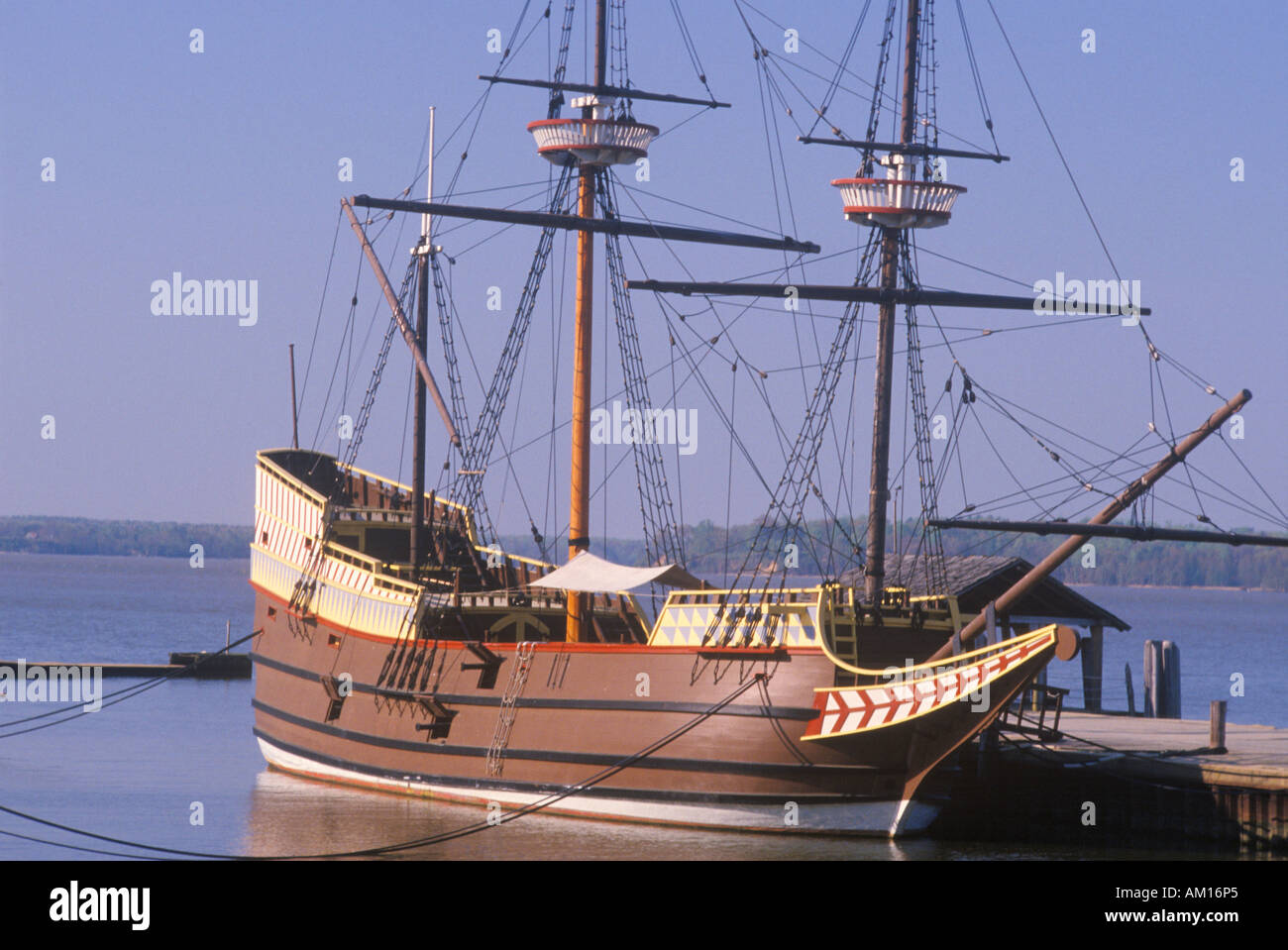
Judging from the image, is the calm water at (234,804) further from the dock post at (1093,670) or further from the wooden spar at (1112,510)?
the dock post at (1093,670)

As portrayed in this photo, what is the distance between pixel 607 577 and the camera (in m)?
31.8

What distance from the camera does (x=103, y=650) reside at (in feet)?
269

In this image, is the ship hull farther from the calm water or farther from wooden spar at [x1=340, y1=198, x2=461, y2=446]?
wooden spar at [x1=340, y1=198, x2=461, y2=446]

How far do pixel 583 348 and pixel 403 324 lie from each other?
3873 mm

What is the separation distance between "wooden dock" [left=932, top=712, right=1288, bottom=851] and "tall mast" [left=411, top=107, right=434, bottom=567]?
12.4 m

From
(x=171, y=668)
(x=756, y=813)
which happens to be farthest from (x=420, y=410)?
(x=171, y=668)

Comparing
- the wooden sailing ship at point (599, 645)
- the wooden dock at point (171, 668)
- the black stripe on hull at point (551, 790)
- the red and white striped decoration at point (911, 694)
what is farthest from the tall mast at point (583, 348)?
the wooden dock at point (171, 668)

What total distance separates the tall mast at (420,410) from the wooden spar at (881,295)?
497 centimetres

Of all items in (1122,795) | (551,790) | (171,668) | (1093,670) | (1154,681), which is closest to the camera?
(1122,795)

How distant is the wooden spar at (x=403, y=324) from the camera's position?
1395 inches

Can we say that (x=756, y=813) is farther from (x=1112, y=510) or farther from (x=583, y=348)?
(x=583, y=348)

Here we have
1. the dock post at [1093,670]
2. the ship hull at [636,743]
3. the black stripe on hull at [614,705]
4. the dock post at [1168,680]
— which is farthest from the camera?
the dock post at [1093,670]

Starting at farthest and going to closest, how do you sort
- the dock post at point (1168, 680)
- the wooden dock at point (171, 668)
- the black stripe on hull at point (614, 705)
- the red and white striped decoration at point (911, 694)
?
the wooden dock at point (171, 668), the dock post at point (1168, 680), the black stripe on hull at point (614, 705), the red and white striped decoration at point (911, 694)

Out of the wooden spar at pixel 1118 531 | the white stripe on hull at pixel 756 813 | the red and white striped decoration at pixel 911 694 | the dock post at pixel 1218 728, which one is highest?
the wooden spar at pixel 1118 531
